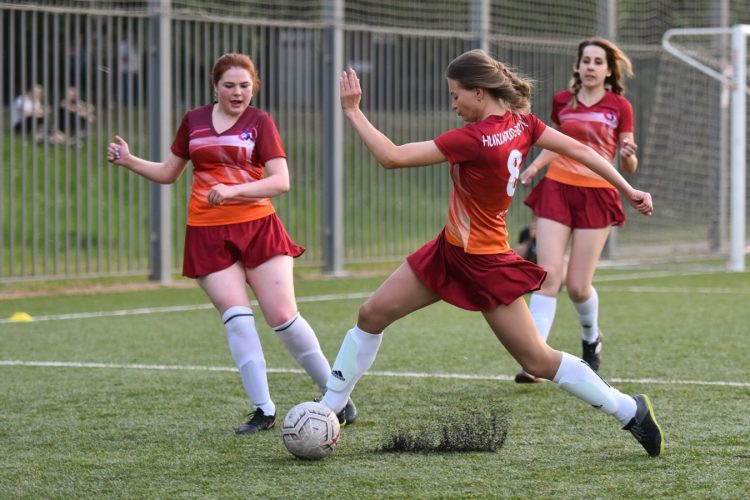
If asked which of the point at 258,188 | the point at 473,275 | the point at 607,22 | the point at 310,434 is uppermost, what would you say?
the point at 607,22

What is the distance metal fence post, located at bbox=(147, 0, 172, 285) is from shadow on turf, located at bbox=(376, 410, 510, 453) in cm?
889

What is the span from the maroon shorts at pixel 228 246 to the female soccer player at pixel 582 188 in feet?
6.47

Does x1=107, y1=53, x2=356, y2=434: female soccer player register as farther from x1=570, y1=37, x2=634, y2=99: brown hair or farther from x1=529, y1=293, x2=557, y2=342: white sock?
x1=570, y1=37, x2=634, y2=99: brown hair

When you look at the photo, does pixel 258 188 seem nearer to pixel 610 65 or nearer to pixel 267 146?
pixel 267 146

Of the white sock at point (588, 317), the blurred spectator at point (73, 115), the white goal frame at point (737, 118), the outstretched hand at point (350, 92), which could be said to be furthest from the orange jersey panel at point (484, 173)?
the white goal frame at point (737, 118)

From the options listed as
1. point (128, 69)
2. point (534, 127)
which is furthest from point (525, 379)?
point (128, 69)

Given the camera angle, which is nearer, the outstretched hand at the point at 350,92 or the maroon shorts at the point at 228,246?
the outstretched hand at the point at 350,92

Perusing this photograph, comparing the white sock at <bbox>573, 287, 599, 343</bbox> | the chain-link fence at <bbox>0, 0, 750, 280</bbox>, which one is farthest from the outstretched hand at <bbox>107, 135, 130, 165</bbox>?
the chain-link fence at <bbox>0, 0, 750, 280</bbox>

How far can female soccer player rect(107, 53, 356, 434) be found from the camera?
6.12 m

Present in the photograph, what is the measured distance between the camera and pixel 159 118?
14.2 m

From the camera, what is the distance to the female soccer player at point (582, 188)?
299 inches

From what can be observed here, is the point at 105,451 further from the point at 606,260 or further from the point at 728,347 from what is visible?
the point at 606,260

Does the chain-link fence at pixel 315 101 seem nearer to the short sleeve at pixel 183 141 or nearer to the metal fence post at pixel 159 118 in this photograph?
the metal fence post at pixel 159 118

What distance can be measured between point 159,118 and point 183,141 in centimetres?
805
